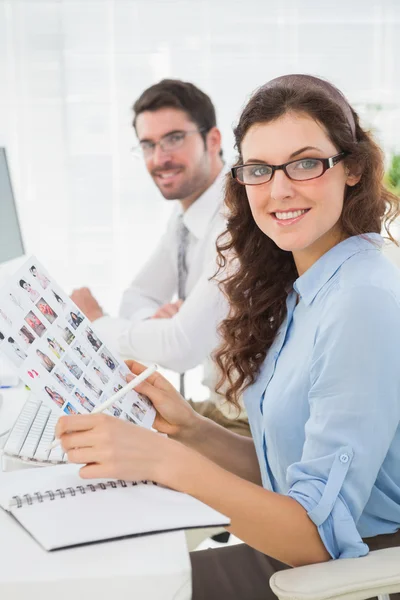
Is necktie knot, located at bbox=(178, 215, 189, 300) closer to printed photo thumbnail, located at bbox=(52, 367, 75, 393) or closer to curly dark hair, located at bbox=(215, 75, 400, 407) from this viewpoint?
curly dark hair, located at bbox=(215, 75, 400, 407)

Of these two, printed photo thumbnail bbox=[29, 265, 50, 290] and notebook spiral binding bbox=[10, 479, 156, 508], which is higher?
printed photo thumbnail bbox=[29, 265, 50, 290]

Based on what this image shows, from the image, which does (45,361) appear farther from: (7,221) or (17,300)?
(7,221)

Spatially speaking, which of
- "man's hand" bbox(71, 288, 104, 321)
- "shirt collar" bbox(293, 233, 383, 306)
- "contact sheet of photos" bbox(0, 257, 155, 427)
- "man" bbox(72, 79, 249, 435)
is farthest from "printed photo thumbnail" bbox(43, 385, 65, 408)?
"man's hand" bbox(71, 288, 104, 321)

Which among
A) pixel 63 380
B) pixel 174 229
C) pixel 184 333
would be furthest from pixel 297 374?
pixel 174 229

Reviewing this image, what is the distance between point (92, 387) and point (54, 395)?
0.09 meters

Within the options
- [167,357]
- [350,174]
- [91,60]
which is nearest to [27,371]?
[350,174]

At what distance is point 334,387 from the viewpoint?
1.02 m

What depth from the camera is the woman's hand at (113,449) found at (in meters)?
0.93

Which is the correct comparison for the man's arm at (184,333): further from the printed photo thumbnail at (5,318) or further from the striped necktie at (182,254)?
the printed photo thumbnail at (5,318)

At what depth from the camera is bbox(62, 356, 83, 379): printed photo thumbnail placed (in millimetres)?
1005

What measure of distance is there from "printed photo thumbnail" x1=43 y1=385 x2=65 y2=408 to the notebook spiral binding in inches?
4.8

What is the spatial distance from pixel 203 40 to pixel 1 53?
1.15 m

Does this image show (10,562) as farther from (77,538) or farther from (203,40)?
(203,40)

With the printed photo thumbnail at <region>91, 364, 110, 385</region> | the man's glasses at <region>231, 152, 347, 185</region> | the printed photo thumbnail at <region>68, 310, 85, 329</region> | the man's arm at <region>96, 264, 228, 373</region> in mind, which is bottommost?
the man's arm at <region>96, 264, 228, 373</region>
